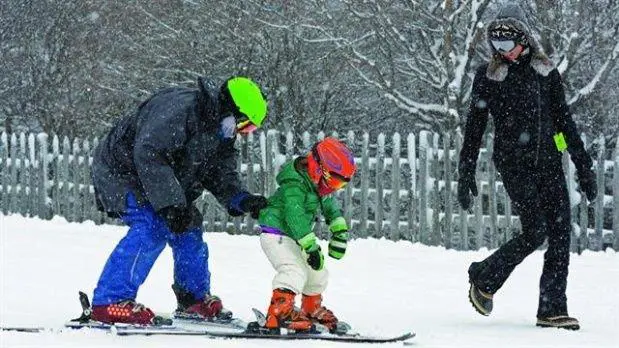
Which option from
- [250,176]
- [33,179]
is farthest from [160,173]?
[33,179]

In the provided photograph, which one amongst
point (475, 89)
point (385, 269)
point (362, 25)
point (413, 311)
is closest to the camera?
point (475, 89)

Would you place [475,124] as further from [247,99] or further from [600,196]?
[600,196]

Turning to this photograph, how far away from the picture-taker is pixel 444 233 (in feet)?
40.2

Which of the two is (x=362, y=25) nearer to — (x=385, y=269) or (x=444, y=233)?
(x=444, y=233)

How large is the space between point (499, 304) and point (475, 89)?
1860 millimetres

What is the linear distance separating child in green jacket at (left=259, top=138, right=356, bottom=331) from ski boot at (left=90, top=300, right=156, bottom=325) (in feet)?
2.18

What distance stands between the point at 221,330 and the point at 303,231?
27.5 inches

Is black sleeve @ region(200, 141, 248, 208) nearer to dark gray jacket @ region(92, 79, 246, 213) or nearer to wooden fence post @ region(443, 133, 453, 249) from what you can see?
dark gray jacket @ region(92, 79, 246, 213)

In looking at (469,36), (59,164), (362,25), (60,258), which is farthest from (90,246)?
(362,25)

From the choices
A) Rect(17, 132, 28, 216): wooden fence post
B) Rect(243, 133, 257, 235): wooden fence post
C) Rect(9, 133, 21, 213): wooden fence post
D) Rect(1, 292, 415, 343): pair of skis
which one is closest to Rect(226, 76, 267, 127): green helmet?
Rect(1, 292, 415, 343): pair of skis

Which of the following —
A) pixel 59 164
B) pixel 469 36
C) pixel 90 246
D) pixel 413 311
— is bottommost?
pixel 413 311

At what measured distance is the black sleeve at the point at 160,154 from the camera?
18.3 feet

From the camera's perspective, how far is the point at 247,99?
5.70m

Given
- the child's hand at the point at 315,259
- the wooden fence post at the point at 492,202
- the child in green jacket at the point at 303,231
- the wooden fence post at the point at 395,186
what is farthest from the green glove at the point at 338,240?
the wooden fence post at the point at 395,186
